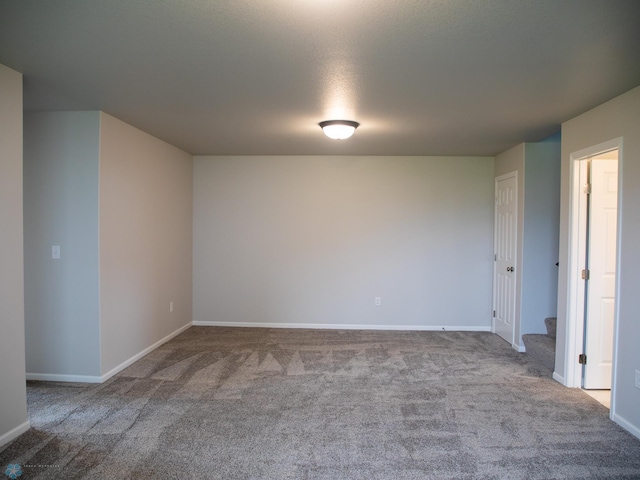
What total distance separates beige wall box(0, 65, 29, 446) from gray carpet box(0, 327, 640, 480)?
0.22 m

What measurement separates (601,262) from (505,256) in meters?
1.76

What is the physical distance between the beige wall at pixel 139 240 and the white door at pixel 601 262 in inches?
165

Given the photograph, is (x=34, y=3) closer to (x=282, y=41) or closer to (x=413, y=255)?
(x=282, y=41)

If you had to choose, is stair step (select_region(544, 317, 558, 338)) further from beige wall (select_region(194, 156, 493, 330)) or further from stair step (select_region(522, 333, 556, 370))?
beige wall (select_region(194, 156, 493, 330))

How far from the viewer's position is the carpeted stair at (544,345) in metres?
4.37

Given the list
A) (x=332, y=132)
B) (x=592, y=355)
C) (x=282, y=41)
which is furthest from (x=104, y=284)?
(x=592, y=355)

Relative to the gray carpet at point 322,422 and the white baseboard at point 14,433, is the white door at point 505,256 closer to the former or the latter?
the gray carpet at point 322,422

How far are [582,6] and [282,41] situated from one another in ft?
4.46

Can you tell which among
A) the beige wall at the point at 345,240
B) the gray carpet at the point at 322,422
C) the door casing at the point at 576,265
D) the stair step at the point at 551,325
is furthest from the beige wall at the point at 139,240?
the stair step at the point at 551,325

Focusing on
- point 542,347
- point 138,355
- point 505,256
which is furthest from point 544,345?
point 138,355

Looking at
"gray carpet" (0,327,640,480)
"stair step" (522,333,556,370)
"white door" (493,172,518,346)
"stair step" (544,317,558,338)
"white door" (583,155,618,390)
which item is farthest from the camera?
"white door" (493,172,518,346)

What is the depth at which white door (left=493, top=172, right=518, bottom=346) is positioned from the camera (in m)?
5.23

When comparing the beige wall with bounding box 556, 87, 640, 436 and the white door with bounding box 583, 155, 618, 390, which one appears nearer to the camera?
the beige wall with bounding box 556, 87, 640, 436

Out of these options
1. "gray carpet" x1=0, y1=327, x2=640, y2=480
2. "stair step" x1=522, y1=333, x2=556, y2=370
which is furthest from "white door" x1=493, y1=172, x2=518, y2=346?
"gray carpet" x1=0, y1=327, x2=640, y2=480
